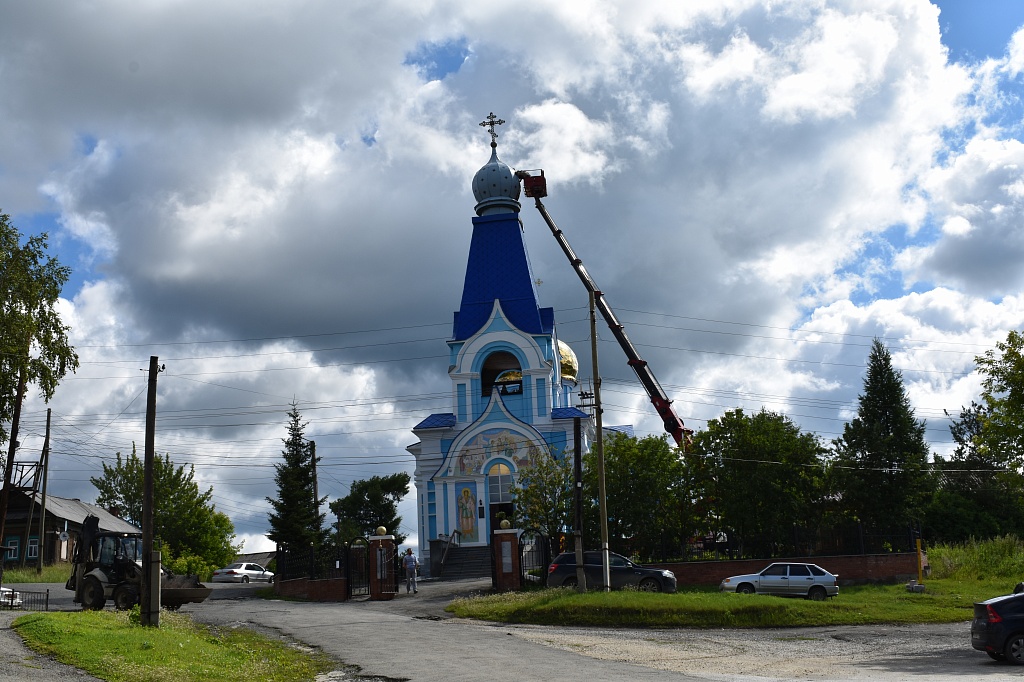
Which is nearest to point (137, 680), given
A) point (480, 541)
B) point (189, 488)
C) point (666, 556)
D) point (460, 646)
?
point (460, 646)

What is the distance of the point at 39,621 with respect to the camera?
19344mm

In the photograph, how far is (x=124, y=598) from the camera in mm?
26391

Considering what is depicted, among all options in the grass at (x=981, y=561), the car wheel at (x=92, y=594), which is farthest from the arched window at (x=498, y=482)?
the car wheel at (x=92, y=594)

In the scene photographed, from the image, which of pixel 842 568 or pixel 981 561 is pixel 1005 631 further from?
pixel 981 561

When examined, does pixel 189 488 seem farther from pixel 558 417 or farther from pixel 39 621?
pixel 39 621

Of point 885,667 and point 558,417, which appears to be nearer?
point 885,667

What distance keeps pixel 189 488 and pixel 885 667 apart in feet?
159

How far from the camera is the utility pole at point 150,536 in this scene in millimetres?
20328

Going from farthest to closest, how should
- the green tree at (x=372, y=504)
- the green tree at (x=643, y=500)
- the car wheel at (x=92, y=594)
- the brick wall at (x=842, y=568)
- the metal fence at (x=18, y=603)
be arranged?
the green tree at (x=372, y=504) → the green tree at (x=643, y=500) → the brick wall at (x=842, y=568) → the metal fence at (x=18, y=603) → the car wheel at (x=92, y=594)

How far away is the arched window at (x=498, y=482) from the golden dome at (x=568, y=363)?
8524 millimetres

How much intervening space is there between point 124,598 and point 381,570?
8789mm

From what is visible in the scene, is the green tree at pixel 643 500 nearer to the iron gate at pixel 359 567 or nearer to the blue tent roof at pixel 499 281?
the iron gate at pixel 359 567

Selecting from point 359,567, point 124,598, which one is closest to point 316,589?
point 359,567

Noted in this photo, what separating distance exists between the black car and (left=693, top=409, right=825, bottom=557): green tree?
1927cm
